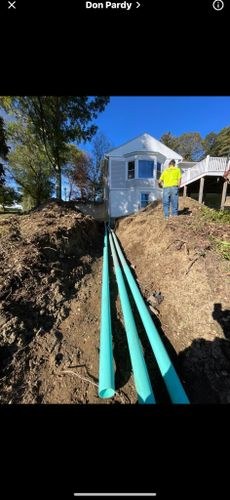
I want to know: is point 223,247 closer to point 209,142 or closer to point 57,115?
Result: point 57,115

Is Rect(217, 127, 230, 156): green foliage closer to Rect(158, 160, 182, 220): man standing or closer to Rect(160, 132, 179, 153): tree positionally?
Rect(160, 132, 179, 153): tree

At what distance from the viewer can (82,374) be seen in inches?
70.4

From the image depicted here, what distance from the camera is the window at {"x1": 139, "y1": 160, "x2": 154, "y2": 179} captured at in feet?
42.3

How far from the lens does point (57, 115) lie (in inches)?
373

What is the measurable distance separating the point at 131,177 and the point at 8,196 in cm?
1312

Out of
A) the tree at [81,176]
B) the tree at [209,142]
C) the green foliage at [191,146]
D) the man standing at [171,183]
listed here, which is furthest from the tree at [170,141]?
the man standing at [171,183]

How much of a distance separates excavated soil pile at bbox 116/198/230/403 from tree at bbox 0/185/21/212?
1740 cm

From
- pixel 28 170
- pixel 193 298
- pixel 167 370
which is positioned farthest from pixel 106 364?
pixel 28 170

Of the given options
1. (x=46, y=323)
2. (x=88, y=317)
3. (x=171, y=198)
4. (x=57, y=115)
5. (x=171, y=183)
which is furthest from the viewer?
(x=57, y=115)

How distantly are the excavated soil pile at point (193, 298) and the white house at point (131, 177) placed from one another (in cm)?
905

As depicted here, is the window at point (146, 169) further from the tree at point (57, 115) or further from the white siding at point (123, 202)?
the tree at point (57, 115)
